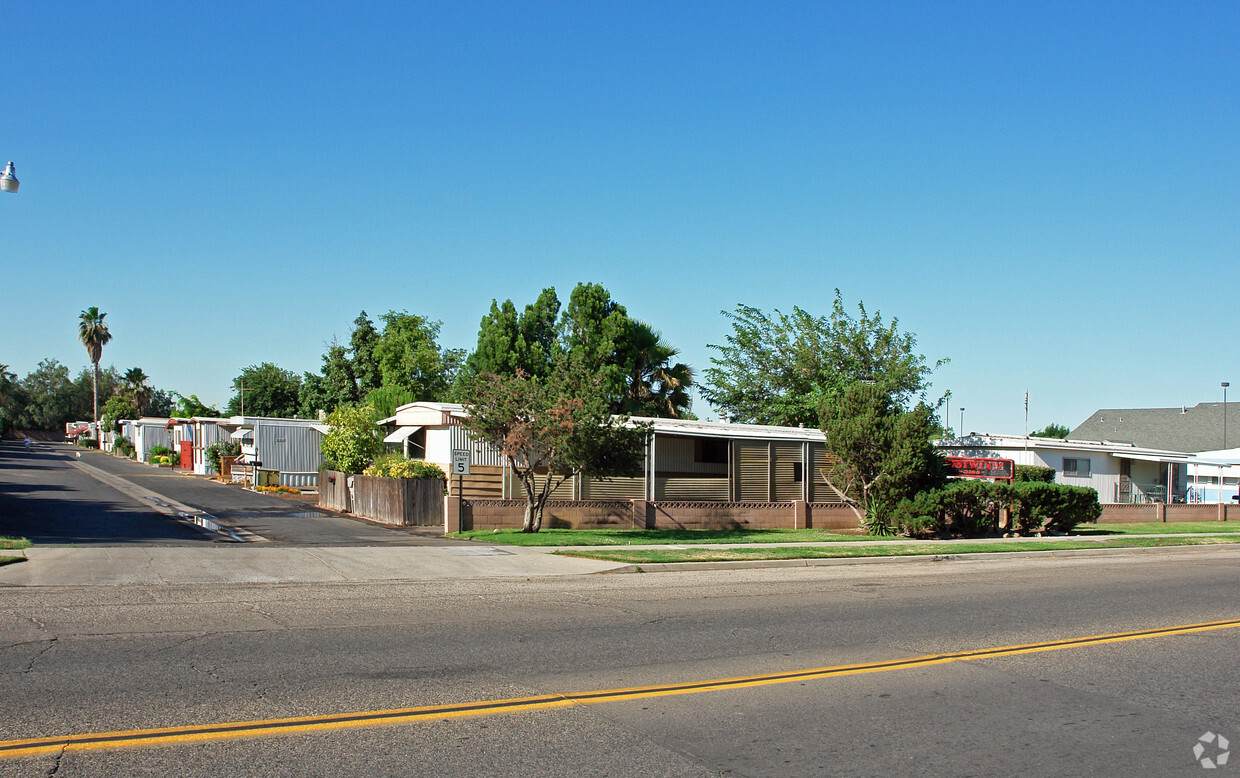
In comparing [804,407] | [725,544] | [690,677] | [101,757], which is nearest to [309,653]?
[101,757]

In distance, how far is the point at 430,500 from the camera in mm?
25547

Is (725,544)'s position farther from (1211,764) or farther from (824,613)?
(1211,764)

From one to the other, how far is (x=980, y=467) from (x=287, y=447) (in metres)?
31.2

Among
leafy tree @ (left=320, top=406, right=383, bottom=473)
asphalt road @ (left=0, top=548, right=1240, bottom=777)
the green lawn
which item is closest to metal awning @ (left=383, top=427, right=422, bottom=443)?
leafy tree @ (left=320, top=406, right=383, bottom=473)

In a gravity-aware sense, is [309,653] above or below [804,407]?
below

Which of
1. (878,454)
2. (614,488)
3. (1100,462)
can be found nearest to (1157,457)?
(1100,462)

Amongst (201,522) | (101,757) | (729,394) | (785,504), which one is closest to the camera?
(101,757)

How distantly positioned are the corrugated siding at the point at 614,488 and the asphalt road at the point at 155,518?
5095 mm

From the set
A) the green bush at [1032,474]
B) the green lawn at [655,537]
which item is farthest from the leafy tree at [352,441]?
the green bush at [1032,474]

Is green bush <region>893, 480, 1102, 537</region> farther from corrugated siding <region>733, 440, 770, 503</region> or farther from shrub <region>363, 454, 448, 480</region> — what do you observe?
shrub <region>363, 454, 448, 480</region>

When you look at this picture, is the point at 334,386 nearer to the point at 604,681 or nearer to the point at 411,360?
the point at 411,360

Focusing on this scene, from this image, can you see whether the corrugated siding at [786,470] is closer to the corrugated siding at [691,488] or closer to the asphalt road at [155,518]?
the corrugated siding at [691,488]

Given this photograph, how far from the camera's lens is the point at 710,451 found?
28797 mm

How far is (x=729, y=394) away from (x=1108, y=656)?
30.4 m
